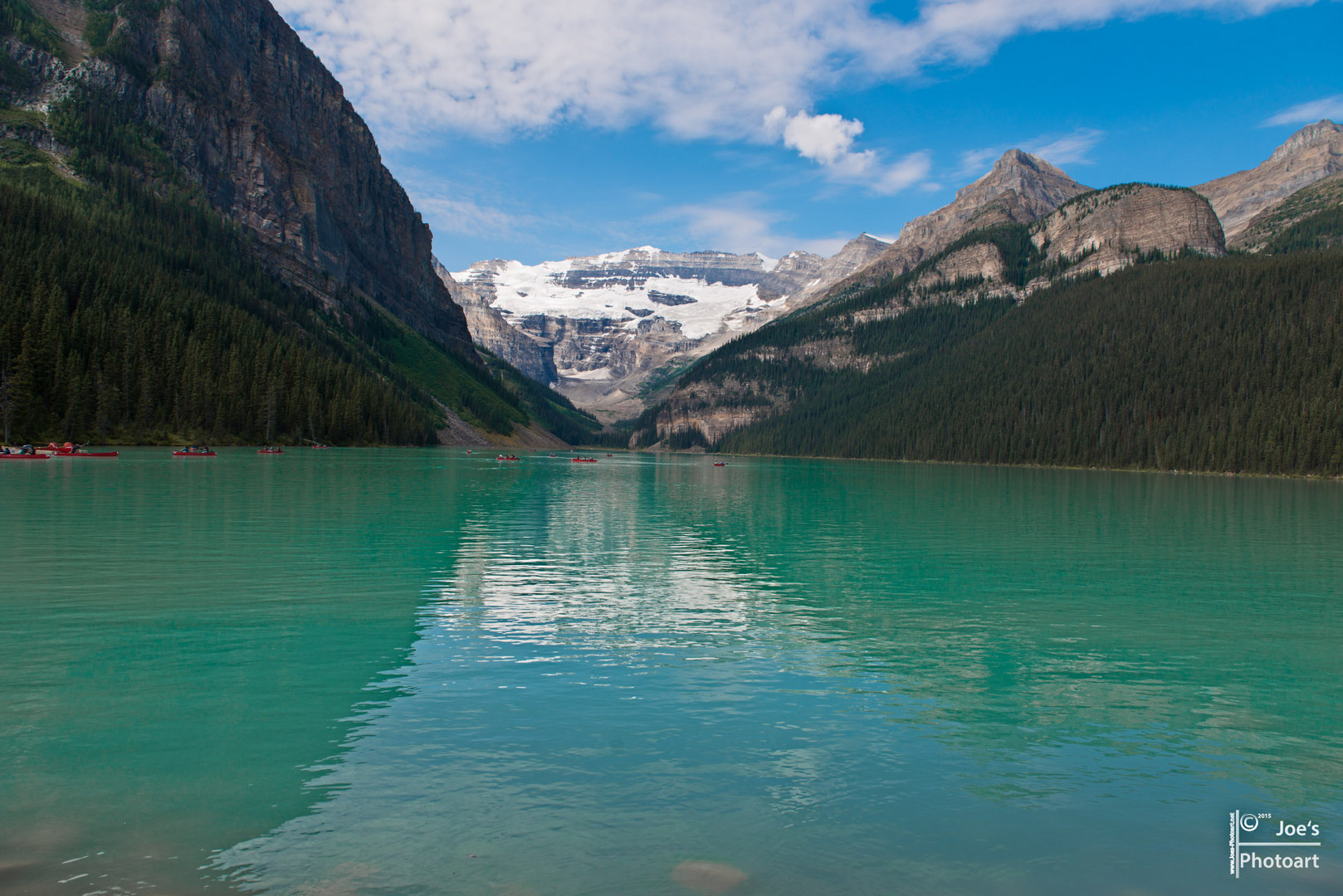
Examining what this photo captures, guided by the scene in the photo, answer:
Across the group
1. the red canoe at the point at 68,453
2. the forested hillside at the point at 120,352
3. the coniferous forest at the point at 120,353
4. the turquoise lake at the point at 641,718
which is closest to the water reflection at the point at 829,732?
the turquoise lake at the point at 641,718

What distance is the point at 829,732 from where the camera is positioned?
1681cm

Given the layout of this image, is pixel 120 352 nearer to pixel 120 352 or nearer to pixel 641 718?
pixel 120 352

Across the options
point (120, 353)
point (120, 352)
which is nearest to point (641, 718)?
point (120, 353)

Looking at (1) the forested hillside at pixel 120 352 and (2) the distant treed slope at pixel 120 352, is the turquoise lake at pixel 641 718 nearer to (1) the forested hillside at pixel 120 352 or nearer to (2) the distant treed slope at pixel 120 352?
(2) the distant treed slope at pixel 120 352

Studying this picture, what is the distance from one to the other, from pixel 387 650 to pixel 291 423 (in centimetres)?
18013

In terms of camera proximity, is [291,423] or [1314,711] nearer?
[1314,711]

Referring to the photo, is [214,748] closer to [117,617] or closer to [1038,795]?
[117,617]

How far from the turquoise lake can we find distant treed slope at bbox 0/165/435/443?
116971 millimetres

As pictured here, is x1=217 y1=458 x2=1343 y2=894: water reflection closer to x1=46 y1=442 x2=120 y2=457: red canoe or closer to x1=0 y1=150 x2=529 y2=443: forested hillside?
x1=46 y1=442 x2=120 y2=457: red canoe

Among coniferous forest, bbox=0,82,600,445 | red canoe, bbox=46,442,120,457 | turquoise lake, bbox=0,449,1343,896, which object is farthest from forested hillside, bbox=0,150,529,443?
turquoise lake, bbox=0,449,1343,896

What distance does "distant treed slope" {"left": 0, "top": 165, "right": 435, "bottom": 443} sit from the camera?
131 metres

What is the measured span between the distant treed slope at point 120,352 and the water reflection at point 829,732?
13210 centimetres

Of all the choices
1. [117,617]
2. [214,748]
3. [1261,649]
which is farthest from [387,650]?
[1261,649]

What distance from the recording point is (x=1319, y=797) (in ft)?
46.3
